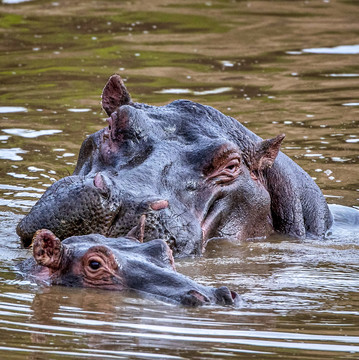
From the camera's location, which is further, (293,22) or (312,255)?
(293,22)

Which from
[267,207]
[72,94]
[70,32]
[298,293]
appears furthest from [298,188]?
[70,32]

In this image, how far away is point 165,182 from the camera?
8.23 m

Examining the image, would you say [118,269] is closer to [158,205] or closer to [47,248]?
[47,248]

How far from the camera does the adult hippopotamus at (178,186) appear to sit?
7645mm

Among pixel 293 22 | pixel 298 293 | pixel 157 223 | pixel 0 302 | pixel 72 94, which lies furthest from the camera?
pixel 293 22

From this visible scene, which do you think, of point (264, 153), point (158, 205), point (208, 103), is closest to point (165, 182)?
point (158, 205)

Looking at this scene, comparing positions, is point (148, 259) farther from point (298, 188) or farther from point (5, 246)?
point (298, 188)

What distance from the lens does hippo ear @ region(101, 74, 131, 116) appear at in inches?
377

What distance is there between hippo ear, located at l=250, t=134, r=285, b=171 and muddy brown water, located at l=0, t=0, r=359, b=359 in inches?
27.8

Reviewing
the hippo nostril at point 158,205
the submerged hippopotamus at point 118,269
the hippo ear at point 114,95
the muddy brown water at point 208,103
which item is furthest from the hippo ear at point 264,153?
the submerged hippopotamus at point 118,269

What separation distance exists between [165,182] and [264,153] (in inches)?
59.2

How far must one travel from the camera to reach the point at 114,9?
2138 centimetres

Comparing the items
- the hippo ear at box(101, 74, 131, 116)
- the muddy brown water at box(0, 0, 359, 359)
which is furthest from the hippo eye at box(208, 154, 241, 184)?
the hippo ear at box(101, 74, 131, 116)

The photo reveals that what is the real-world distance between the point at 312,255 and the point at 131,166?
1.73 metres
